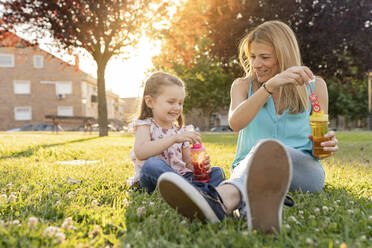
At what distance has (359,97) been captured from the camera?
119ft

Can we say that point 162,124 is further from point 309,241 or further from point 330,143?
point 309,241

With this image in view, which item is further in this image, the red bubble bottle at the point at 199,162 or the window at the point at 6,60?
the window at the point at 6,60

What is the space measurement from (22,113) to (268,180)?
39.2 metres

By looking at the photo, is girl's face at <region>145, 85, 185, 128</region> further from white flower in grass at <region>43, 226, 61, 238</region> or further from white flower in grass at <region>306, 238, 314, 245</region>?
white flower in grass at <region>306, 238, 314, 245</region>

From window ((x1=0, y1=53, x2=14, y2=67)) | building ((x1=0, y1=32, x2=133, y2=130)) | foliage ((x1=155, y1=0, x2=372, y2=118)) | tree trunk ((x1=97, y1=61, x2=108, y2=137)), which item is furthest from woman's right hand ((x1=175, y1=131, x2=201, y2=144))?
window ((x1=0, y1=53, x2=14, y2=67))

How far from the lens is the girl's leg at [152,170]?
2688mm

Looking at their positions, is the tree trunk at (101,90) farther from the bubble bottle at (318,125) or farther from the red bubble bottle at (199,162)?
the bubble bottle at (318,125)

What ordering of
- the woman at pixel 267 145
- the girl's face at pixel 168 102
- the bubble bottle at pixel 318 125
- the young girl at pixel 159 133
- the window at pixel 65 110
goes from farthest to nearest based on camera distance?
the window at pixel 65 110 → the girl's face at pixel 168 102 → the young girl at pixel 159 133 → the bubble bottle at pixel 318 125 → the woman at pixel 267 145

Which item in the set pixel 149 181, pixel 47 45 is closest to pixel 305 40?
pixel 47 45

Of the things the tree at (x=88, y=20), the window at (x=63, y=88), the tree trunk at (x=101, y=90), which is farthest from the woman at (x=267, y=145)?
the window at (x=63, y=88)

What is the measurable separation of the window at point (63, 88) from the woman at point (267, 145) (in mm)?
36879

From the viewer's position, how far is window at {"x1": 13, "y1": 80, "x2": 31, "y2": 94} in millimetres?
36188

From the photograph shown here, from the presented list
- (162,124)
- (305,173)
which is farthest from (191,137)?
(305,173)

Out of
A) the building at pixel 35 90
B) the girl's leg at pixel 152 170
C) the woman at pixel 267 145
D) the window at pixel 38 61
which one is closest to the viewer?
the woman at pixel 267 145
